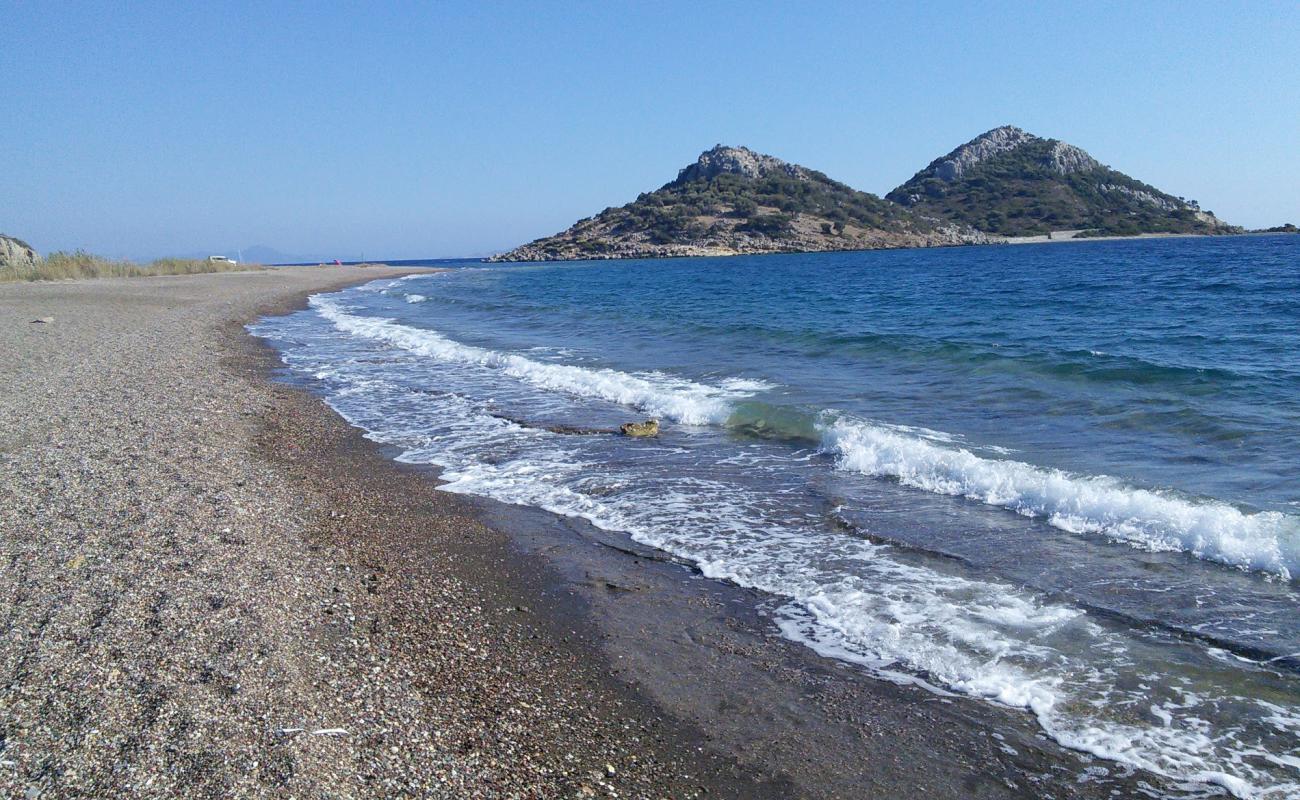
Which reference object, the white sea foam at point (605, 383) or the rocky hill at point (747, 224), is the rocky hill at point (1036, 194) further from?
the white sea foam at point (605, 383)

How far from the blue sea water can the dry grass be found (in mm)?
27989

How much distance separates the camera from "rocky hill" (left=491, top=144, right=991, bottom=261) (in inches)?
4606

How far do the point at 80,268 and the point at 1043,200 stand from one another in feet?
465

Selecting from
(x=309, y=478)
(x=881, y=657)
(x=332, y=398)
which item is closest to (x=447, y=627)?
(x=881, y=657)

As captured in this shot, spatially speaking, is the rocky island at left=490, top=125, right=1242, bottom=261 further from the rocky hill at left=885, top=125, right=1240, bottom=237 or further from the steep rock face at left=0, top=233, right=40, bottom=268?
the steep rock face at left=0, top=233, right=40, bottom=268

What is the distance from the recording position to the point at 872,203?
135 meters

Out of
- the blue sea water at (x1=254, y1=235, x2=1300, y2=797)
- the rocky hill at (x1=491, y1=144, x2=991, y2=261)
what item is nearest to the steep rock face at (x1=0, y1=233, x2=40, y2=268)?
the blue sea water at (x1=254, y1=235, x2=1300, y2=797)

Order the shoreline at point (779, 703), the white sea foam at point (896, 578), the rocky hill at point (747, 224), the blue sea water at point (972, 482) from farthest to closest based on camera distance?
the rocky hill at point (747, 224) < the blue sea water at point (972, 482) < the white sea foam at point (896, 578) < the shoreline at point (779, 703)

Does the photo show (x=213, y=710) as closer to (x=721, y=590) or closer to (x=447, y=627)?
(x=447, y=627)

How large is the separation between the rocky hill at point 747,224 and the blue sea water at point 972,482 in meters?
96.3

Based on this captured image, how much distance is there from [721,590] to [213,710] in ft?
12.1

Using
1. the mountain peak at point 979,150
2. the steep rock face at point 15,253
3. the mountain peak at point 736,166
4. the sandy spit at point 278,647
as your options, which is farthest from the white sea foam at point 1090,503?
the mountain peak at point 979,150

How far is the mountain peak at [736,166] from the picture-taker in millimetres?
156375

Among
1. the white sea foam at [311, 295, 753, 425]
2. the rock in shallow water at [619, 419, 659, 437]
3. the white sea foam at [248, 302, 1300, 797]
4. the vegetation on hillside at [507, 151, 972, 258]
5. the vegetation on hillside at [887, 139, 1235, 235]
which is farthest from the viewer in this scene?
the vegetation on hillside at [887, 139, 1235, 235]
